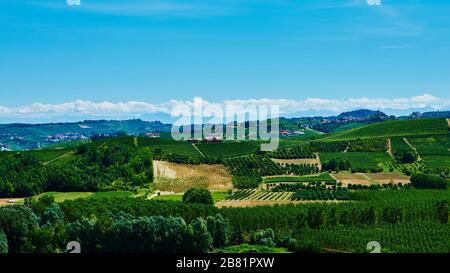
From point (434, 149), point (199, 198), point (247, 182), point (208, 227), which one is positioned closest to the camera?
point (208, 227)

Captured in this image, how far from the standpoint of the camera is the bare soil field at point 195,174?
2776 inches

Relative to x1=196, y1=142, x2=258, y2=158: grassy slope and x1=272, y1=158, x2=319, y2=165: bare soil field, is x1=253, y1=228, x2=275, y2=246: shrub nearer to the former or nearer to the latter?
x1=272, y1=158, x2=319, y2=165: bare soil field

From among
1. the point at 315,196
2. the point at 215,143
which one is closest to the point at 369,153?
the point at 215,143

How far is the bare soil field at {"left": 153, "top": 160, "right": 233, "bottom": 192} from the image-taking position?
70.5 m

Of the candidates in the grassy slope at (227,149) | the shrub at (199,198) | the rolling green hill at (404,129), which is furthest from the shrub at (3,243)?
the rolling green hill at (404,129)

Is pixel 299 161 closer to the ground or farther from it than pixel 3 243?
farther from it

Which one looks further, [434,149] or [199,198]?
[434,149]

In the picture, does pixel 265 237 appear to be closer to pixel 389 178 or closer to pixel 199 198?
pixel 199 198

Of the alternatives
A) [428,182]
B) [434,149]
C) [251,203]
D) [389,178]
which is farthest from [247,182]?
[434,149]

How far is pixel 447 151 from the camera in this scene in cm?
9469

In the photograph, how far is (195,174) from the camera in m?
76.3

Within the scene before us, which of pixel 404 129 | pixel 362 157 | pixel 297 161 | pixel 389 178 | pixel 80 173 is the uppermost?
pixel 404 129

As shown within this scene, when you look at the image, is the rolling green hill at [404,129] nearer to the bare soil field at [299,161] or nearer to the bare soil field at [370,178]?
the bare soil field at [299,161]
